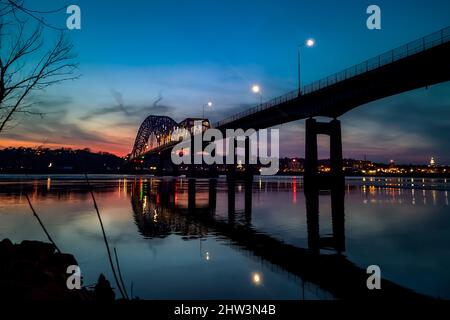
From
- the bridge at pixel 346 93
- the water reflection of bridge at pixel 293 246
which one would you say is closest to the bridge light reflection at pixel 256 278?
the water reflection of bridge at pixel 293 246

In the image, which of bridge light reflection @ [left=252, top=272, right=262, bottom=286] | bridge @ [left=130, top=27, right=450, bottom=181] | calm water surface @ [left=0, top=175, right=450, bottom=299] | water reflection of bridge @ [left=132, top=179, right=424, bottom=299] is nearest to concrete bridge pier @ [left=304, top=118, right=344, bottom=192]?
bridge @ [left=130, top=27, right=450, bottom=181]

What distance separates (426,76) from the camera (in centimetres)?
4550

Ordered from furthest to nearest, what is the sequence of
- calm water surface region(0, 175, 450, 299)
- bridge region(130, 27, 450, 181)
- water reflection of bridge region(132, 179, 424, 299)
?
bridge region(130, 27, 450, 181) → calm water surface region(0, 175, 450, 299) → water reflection of bridge region(132, 179, 424, 299)

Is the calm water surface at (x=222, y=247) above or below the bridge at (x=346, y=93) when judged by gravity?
below

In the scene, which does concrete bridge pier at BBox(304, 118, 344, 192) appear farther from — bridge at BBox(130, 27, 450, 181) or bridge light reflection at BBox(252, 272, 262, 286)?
bridge light reflection at BBox(252, 272, 262, 286)

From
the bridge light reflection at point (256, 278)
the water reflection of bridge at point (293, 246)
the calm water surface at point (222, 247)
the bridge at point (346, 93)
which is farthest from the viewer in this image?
the bridge at point (346, 93)

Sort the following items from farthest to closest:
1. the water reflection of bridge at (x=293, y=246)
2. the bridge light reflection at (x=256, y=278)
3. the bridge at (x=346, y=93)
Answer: the bridge at (x=346, y=93) < the bridge light reflection at (x=256, y=278) < the water reflection of bridge at (x=293, y=246)

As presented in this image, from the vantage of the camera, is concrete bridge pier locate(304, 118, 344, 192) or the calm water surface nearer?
the calm water surface

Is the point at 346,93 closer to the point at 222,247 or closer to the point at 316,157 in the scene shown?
the point at 316,157

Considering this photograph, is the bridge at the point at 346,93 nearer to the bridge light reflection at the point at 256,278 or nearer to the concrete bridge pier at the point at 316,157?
the concrete bridge pier at the point at 316,157

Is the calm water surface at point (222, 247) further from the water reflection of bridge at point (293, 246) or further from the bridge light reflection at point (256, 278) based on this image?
the water reflection of bridge at point (293, 246)

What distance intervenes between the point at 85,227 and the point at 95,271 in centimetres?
1021

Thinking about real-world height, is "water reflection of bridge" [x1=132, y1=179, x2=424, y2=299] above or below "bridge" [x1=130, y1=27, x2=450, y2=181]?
below

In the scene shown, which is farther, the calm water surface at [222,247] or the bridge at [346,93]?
the bridge at [346,93]
